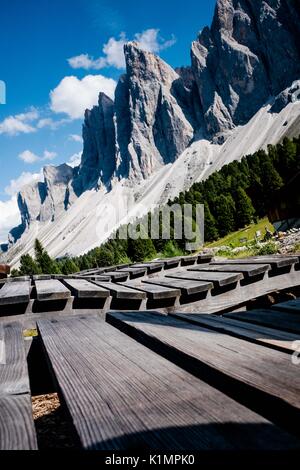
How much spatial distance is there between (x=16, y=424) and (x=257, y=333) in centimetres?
133

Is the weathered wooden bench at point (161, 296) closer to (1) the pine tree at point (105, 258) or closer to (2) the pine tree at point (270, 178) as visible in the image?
(2) the pine tree at point (270, 178)

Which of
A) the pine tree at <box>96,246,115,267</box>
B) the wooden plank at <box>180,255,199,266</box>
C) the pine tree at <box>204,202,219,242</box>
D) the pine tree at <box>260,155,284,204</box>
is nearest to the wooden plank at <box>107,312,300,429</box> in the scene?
the wooden plank at <box>180,255,199,266</box>

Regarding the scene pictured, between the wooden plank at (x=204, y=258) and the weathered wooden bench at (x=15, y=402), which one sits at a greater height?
the wooden plank at (x=204, y=258)

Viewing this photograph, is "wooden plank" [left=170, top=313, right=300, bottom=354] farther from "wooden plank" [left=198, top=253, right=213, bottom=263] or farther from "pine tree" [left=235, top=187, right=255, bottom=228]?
"pine tree" [left=235, top=187, right=255, bottom=228]

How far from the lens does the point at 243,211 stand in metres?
60.6

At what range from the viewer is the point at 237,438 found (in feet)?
2.78

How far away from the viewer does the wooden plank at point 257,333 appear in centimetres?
164

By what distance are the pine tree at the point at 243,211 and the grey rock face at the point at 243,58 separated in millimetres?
99858

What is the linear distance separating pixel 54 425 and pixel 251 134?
5999 inches

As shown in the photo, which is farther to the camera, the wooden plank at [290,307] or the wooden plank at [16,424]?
the wooden plank at [290,307]

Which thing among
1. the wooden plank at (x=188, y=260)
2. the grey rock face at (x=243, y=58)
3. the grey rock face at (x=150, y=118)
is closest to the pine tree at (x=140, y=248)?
the wooden plank at (x=188, y=260)

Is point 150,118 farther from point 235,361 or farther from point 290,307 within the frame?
point 235,361

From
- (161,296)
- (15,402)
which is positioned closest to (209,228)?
(161,296)

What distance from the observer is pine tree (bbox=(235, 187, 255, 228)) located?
60.5 meters
